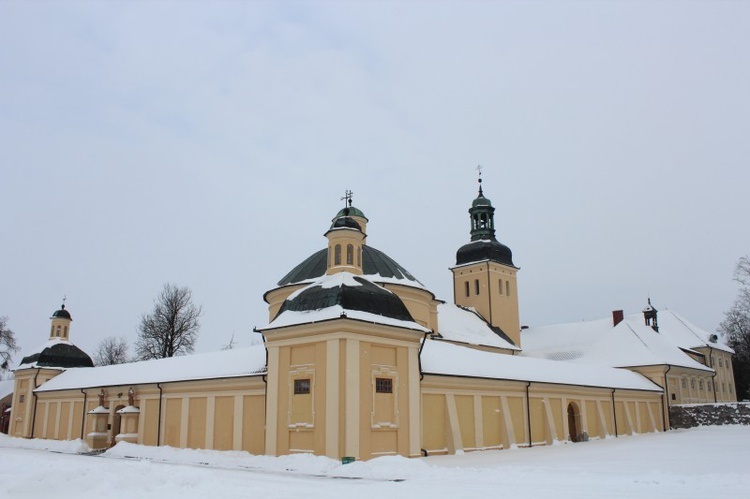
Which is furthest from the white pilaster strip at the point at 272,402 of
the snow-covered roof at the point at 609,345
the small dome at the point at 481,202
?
the small dome at the point at 481,202

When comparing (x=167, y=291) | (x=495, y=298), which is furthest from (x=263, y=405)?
(x=167, y=291)

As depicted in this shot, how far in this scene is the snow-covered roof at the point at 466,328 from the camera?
40.8m

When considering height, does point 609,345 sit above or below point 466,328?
below

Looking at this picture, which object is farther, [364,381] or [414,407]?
[414,407]

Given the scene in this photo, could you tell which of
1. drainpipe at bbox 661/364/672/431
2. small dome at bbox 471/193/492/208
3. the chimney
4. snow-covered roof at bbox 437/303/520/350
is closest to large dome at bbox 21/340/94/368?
snow-covered roof at bbox 437/303/520/350

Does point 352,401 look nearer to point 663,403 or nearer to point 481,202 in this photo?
point 663,403

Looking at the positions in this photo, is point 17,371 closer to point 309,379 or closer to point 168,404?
point 168,404

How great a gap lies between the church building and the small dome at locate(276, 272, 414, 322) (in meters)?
0.06

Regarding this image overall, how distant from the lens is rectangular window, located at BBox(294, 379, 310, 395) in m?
21.2

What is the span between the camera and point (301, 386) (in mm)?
21406

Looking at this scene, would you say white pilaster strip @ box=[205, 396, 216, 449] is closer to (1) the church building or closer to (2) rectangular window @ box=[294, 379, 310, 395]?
(1) the church building

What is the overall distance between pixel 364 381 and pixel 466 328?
23.7 meters

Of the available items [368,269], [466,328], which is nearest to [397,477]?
[368,269]

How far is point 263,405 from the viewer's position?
941 inches
